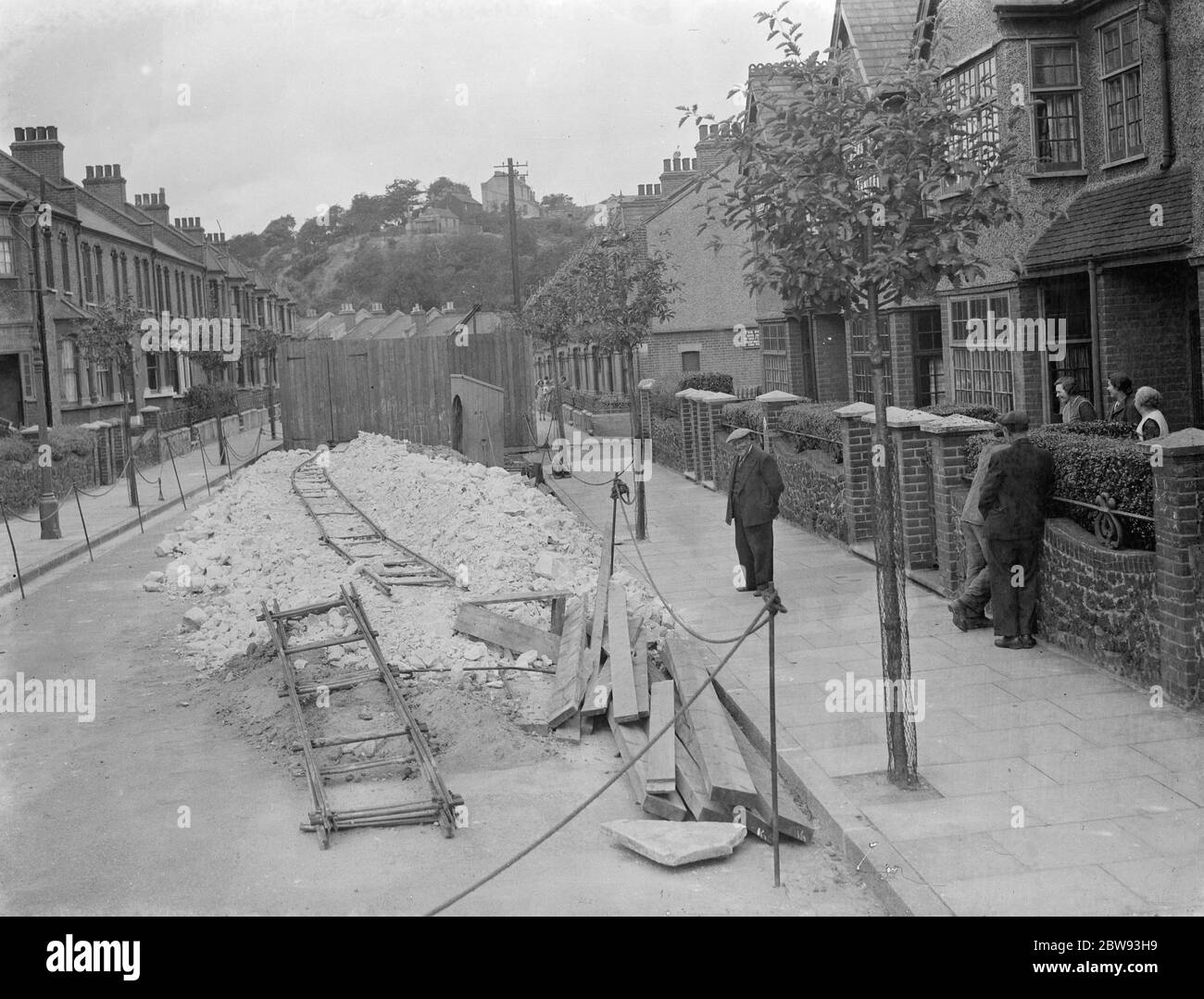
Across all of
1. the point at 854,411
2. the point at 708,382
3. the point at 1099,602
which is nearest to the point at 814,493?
the point at 854,411

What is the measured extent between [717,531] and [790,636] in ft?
22.9

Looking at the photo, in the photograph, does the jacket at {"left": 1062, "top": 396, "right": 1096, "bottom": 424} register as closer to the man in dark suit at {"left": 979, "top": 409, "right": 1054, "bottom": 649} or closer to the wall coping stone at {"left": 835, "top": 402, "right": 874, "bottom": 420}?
the wall coping stone at {"left": 835, "top": 402, "right": 874, "bottom": 420}

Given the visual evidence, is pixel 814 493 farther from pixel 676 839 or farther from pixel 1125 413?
pixel 676 839

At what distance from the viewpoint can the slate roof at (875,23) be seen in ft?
76.8

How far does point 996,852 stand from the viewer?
6.27 metres

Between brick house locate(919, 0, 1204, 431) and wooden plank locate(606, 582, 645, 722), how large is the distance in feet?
28.5

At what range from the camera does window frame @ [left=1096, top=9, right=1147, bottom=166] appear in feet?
53.2

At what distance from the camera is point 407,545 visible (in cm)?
1781

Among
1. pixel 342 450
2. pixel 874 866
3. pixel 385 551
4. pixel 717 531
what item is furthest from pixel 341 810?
pixel 342 450

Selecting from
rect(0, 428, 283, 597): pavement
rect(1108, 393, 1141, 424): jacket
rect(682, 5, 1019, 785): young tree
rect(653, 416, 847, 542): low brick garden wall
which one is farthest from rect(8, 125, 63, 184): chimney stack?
rect(682, 5, 1019, 785): young tree

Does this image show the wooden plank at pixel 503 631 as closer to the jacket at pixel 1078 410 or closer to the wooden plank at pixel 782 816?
the wooden plank at pixel 782 816

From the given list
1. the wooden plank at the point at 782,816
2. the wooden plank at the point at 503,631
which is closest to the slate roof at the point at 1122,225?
the wooden plank at the point at 503,631

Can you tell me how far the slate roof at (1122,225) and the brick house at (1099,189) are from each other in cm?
2
